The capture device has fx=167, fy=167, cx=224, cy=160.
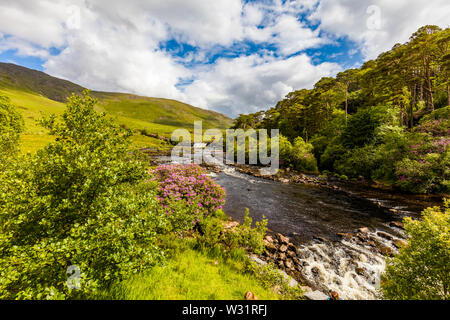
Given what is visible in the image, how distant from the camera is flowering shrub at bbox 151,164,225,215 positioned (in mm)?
11365

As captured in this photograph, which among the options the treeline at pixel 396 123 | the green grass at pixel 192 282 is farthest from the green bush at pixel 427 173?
the green grass at pixel 192 282

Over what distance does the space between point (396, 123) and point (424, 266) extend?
34086 mm

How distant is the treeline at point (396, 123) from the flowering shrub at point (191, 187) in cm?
2366

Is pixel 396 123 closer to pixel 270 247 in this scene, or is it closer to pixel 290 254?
pixel 290 254

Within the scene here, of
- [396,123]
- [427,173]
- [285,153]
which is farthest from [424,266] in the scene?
[285,153]

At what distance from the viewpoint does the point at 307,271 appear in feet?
29.6

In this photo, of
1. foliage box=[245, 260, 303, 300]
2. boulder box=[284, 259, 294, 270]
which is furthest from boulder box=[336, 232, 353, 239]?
foliage box=[245, 260, 303, 300]

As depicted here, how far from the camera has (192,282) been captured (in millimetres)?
5730

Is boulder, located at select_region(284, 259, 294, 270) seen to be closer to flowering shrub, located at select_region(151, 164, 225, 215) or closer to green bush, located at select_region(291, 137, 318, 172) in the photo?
flowering shrub, located at select_region(151, 164, 225, 215)

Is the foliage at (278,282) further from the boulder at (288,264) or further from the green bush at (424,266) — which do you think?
the green bush at (424,266)

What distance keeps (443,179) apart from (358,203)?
9116 mm

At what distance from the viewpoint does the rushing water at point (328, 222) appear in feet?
28.4

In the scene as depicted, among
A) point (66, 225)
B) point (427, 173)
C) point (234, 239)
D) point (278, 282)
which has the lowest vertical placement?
point (278, 282)
